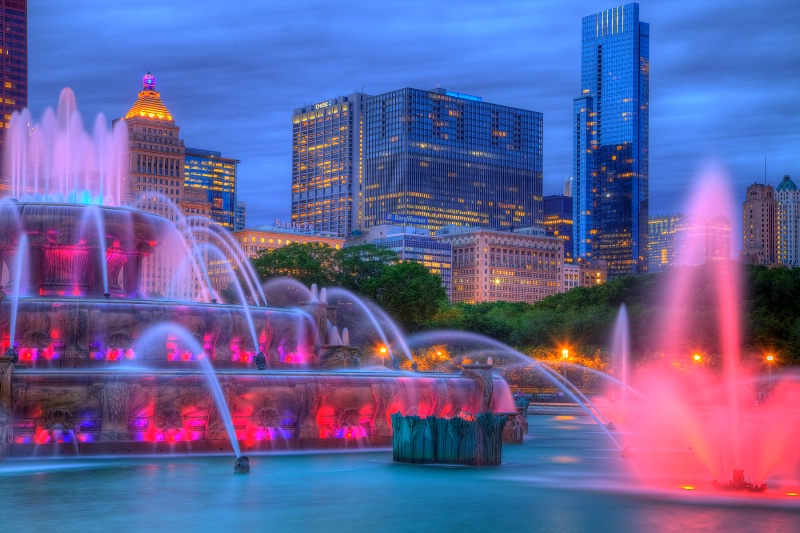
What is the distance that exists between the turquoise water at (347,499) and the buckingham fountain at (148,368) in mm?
1433

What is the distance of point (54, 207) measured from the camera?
1593 inches

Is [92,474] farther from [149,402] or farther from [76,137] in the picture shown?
[76,137]

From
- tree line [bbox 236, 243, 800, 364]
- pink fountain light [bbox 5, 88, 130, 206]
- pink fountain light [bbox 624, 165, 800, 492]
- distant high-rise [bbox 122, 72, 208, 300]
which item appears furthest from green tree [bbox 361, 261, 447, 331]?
distant high-rise [bbox 122, 72, 208, 300]

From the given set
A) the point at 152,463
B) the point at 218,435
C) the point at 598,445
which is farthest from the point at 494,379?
the point at 152,463

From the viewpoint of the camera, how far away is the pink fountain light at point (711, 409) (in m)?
28.9

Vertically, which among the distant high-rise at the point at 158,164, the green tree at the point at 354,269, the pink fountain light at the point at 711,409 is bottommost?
the pink fountain light at the point at 711,409

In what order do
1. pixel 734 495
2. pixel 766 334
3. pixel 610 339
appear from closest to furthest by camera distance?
pixel 734 495 < pixel 766 334 < pixel 610 339

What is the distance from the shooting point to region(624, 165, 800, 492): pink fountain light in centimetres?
2892

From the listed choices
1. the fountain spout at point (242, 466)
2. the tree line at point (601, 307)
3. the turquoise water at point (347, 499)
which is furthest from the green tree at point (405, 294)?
the fountain spout at point (242, 466)

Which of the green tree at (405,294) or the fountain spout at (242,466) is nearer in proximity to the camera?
the fountain spout at (242,466)

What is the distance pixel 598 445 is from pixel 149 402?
15.2 metres

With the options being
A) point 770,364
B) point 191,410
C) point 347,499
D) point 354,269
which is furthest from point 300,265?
point 347,499

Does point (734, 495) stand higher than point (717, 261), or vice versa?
point (717, 261)

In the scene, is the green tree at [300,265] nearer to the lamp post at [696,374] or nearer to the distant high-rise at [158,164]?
the lamp post at [696,374]
